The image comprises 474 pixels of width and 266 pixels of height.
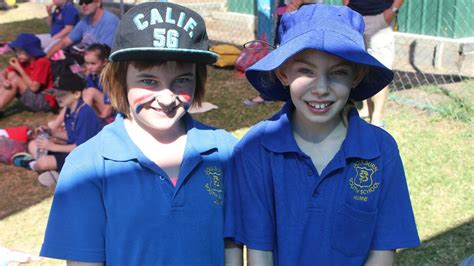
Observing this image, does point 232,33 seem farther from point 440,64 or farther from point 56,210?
point 56,210

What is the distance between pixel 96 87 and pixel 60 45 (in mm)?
2598

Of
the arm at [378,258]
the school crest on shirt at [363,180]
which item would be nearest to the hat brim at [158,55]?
the school crest on shirt at [363,180]

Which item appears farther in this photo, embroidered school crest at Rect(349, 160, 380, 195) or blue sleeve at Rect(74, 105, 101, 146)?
blue sleeve at Rect(74, 105, 101, 146)

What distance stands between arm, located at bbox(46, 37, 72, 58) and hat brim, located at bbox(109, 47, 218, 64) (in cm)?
634

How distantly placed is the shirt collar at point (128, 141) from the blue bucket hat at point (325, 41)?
9.7 inches

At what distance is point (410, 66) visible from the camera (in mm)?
8047

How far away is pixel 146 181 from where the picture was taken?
6.42ft

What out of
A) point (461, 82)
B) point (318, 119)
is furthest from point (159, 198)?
point (461, 82)

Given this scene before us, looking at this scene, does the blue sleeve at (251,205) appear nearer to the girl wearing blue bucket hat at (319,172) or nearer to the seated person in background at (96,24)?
the girl wearing blue bucket hat at (319,172)

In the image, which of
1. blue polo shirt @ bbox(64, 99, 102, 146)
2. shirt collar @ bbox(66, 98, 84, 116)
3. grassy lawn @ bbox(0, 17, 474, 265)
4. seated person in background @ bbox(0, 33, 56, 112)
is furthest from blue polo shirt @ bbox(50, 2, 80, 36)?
blue polo shirt @ bbox(64, 99, 102, 146)

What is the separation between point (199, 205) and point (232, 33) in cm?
906

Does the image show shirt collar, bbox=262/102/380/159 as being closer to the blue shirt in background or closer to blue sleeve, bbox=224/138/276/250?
blue sleeve, bbox=224/138/276/250

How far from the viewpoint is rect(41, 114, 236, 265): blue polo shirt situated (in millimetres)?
1901

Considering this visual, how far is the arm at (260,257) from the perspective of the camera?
6.64 feet
